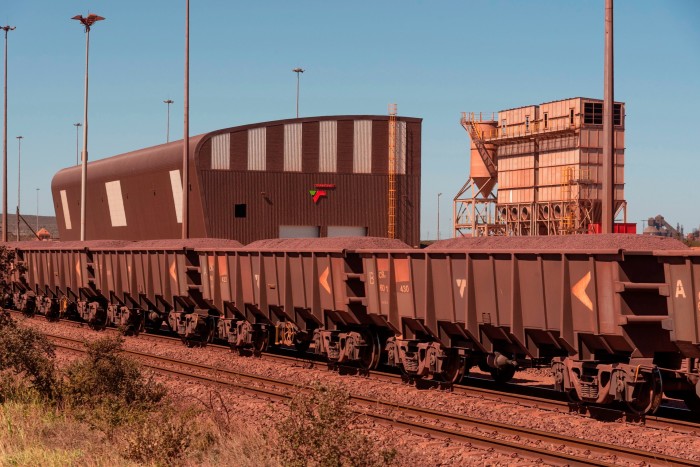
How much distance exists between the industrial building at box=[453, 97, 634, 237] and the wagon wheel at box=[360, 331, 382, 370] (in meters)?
33.9

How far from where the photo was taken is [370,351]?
69.7 ft

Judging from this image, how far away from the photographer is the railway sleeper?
46.8ft

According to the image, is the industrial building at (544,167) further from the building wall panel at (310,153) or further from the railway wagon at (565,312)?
the railway wagon at (565,312)

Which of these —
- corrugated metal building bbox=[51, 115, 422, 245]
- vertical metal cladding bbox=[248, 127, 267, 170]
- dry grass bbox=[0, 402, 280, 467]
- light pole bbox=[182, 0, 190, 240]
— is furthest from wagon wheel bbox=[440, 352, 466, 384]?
vertical metal cladding bbox=[248, 127, 267, 170]

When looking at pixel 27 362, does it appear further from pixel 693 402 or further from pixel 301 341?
pixel 693 402

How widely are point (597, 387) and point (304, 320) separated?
9.42 meters

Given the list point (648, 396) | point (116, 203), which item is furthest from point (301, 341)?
point (116, 203)

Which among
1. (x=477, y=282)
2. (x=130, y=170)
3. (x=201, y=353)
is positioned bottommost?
(x=201, y=353)

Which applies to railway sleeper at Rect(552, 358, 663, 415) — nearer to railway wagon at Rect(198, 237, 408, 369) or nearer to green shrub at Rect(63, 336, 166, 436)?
railway wagon at Rect(198, 237, 408, 369)

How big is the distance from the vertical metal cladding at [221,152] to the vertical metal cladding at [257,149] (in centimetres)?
115

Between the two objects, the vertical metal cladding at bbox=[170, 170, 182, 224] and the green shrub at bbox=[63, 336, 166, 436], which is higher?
the vertical metal cladding at bbox=[170, 170, 182, 224]

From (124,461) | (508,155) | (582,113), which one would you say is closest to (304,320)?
(124,461)

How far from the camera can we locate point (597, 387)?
49.5ft

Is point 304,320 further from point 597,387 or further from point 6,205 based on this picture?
point 6,205
